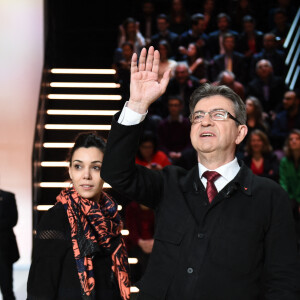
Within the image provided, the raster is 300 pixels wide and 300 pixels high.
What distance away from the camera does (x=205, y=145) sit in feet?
7.38

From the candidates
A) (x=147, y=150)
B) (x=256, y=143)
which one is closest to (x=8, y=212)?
(x=147, y=150)

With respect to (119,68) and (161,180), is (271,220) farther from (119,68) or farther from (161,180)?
(119,68)

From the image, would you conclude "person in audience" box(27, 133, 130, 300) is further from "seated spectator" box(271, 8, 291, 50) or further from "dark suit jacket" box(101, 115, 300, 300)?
"seated spectator" box(271, 8, 291, 50)

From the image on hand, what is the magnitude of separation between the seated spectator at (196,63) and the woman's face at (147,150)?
2.30m

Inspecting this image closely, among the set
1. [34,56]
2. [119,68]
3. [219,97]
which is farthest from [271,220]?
[34,56]

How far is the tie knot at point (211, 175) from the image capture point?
7.42ft

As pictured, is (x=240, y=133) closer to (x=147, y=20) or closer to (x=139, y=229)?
(x=139, y=229)

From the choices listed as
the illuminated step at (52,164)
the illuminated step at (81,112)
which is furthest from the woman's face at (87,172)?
the illuminated step at (81,112)

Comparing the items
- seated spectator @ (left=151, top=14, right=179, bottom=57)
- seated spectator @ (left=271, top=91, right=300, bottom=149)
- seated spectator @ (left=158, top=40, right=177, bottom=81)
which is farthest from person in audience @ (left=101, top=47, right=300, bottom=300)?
seated spectator @ (left=151, top=14, right=179, bottom=57)

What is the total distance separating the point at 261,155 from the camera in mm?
6336

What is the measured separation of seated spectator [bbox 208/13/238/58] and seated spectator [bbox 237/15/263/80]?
0.50 ft

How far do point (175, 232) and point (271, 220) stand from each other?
1.18 ft

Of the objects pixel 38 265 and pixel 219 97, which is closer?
pixel 219 97

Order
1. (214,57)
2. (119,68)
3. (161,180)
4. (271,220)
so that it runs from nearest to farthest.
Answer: (271,220), (161,180), (119,68), (214,57)
